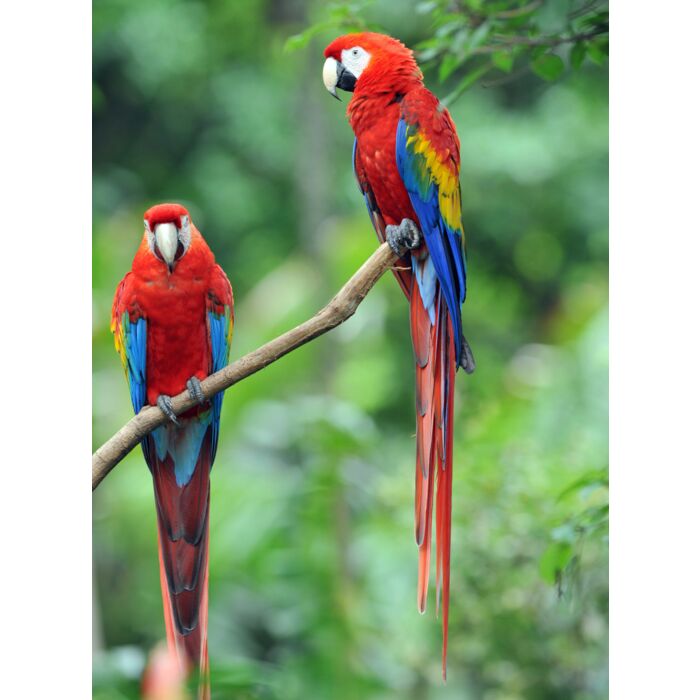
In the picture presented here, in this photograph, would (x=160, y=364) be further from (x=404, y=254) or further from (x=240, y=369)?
(x=404, y=254)

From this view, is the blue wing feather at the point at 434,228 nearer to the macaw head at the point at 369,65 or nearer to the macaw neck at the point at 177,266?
the macaw head at the point at 369,65

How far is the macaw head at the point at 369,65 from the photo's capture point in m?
1.43

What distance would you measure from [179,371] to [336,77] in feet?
1.77

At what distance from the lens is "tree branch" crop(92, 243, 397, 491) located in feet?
4.12

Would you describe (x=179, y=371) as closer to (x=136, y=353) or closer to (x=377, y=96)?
(x=136, y=353)

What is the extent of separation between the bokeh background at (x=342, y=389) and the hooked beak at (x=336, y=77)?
7 centimetres

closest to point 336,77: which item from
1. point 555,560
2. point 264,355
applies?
point 264,355

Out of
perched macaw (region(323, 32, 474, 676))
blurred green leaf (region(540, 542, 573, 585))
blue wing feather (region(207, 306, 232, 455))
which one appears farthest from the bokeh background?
blue wing feather (region(207, 306, 232, 455))

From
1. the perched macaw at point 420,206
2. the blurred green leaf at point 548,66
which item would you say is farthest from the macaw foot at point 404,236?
the blurred green leaf at point 548,66

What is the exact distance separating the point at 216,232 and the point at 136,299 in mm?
319

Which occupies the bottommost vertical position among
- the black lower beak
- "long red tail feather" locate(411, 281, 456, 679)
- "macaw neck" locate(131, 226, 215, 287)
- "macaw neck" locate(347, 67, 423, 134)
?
"long red tail feather" locate(411, 281, 456, 679)

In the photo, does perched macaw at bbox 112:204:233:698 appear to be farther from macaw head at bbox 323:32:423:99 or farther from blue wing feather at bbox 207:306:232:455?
macaw head at bbox 323:32:423:99
